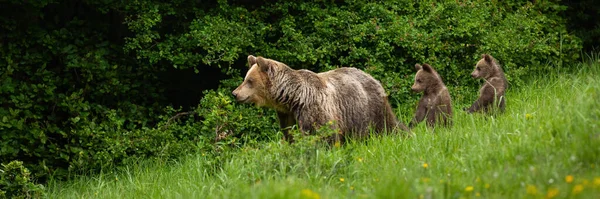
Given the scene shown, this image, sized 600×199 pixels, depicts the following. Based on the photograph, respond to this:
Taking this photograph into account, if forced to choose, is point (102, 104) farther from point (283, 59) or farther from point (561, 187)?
point (561, 187)

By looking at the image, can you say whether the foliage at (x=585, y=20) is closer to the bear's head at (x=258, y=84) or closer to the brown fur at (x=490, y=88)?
the brown fur at (x=490, y=88)

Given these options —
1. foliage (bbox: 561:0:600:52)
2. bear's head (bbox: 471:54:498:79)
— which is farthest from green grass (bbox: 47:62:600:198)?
foliage (bbox: 561:0:600:52)

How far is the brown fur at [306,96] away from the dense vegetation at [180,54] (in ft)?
5.54

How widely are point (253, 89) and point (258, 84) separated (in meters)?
0.08

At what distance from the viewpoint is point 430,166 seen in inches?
268

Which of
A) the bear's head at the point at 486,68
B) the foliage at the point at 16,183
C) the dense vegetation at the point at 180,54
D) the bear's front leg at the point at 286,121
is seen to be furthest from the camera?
the dense vegetation at the point at 180,54

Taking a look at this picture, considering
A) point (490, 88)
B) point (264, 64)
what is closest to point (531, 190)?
point (264, 64)

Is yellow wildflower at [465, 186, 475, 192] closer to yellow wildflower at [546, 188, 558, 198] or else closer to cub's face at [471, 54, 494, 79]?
yellow wildflower at [546, 188, 558, 198]

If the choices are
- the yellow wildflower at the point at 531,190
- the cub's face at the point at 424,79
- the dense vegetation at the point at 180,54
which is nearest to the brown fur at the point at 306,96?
the cub's face at the point at 424,79

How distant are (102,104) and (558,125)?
7.53m

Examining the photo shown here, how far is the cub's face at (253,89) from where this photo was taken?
908 cm

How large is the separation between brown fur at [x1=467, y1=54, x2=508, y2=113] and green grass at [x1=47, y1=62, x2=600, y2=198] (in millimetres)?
266

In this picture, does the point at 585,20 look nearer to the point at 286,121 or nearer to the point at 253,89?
the point at 286,121

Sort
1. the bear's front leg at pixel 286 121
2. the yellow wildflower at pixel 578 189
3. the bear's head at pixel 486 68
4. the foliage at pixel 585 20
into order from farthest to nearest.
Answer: the foliage at pixel 585 20
the bear's head at pixel 486 68
the bear's front leg at pixel 286 121
the yellow wildflower at pixel 578 189
